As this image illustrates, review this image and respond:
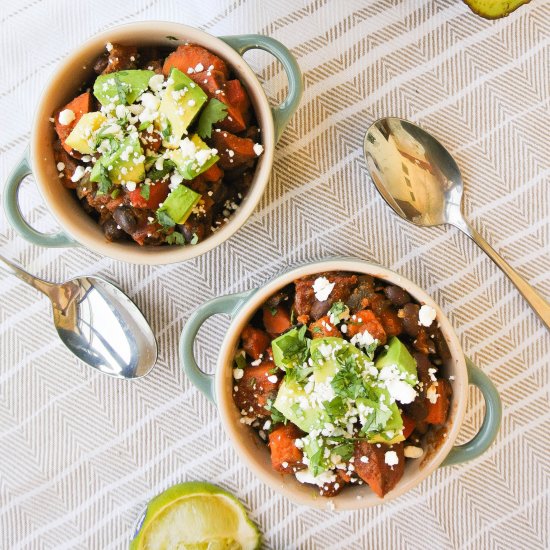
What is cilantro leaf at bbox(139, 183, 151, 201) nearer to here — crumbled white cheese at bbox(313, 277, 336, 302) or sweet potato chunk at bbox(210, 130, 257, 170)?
sweet potato chunk at bbox(210, 130, 257, 170)

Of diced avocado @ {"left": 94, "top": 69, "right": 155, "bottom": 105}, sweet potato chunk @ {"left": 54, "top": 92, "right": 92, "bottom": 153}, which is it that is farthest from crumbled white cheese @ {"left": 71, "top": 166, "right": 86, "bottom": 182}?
diced avocado @ {"left": 94, "top": 69, "right": 155, "bottom": 105}

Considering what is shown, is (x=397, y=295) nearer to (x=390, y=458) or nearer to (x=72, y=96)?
(x=390, y=458)

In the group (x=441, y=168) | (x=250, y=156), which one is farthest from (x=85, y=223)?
(x=441, y=168)

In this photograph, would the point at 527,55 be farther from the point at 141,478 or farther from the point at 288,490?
the point at 141,478

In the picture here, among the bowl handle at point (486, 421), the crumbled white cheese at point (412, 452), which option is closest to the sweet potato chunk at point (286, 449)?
the crumbled white cheese at point (412, 452)

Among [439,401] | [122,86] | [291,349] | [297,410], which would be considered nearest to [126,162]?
[122,86]

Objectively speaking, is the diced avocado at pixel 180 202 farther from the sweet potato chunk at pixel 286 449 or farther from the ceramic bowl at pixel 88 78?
the sweet potato chunk at pixel 286 449
